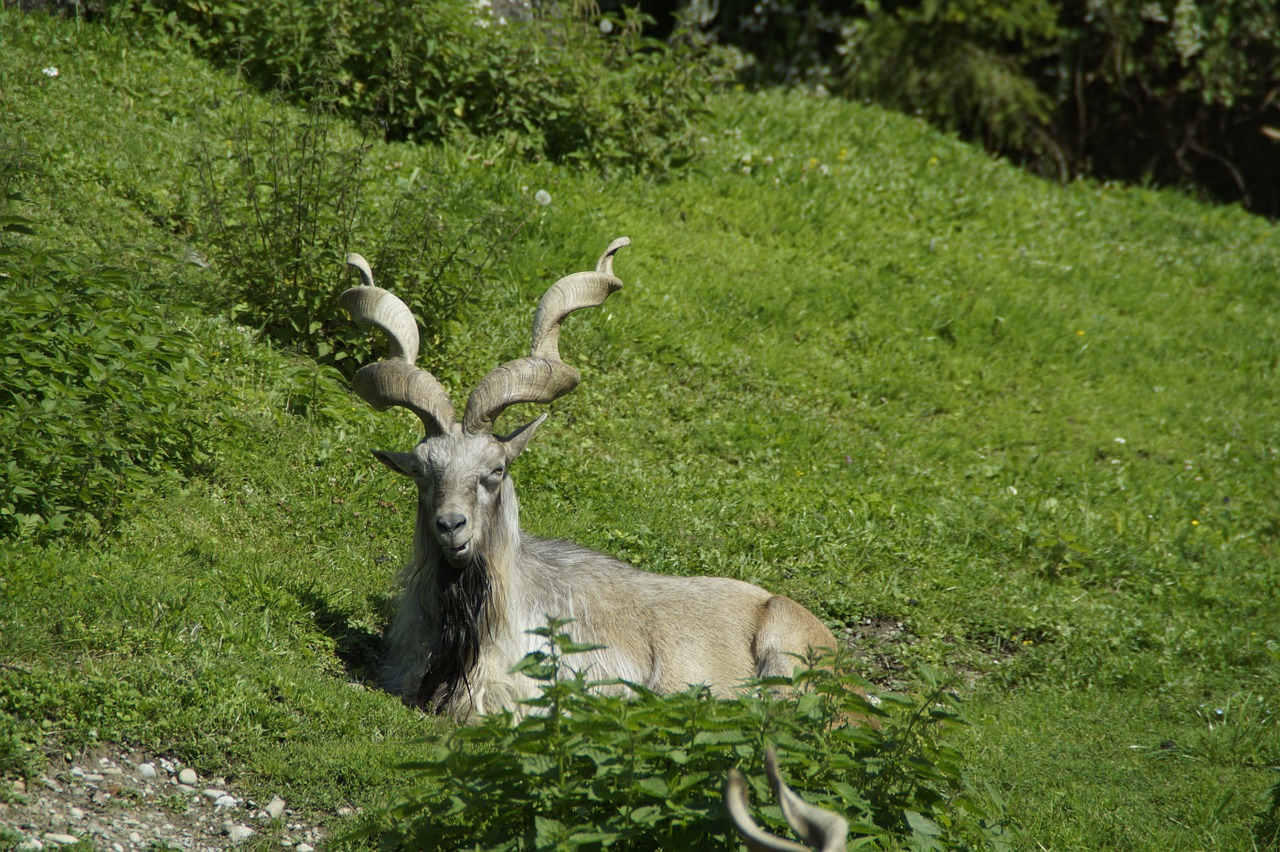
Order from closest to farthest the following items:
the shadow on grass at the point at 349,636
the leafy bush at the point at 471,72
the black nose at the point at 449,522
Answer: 1. the black nose at the point at 449,522
2. the shadow on grass at the point at 349,636
3. the leafy bush at the point at 471,72

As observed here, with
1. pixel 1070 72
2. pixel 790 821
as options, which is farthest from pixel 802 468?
pixel 1070 72

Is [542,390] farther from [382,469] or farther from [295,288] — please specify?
[295,288]

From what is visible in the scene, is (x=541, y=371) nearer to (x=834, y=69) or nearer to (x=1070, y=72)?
(x=834, y=69)

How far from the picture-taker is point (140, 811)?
4.30m

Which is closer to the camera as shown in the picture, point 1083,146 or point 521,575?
point 521,575

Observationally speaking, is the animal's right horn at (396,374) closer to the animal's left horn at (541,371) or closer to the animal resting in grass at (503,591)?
the animal resting in grass at (503,591)

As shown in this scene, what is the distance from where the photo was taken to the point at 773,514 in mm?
7938

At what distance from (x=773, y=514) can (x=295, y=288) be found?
3.55 metres

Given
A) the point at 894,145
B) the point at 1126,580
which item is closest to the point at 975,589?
the point at 1126,580

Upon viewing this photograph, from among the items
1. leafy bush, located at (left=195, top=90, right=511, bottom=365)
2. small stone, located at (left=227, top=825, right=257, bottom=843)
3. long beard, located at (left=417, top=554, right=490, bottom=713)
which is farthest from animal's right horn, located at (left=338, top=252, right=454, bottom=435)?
leafy bush, located at (left=195, top=90, right=511, bottom=365)

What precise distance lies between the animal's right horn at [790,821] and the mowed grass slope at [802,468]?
230 cm

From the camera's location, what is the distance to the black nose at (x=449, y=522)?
5164 millimetres

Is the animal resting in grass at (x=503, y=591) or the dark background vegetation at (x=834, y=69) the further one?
the dark background vegetation at (x=834, y=69)

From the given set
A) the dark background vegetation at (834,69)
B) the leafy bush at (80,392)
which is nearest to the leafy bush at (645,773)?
the leafy bush at (80,392)
